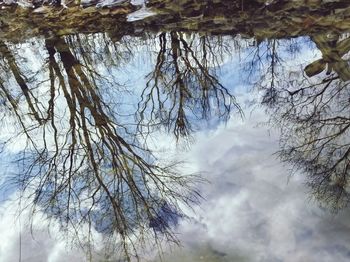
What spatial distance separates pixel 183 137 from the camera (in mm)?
3648

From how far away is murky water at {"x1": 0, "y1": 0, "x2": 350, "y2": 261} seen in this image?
9.18ft

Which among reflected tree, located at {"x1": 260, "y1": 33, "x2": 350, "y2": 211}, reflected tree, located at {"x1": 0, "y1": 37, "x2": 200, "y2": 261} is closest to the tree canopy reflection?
reflected tree, located at {"x1": 0, "y1": 37, "x2": 200, "y2": 261}

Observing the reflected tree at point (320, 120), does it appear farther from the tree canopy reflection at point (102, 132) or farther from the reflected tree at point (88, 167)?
the reflected tree at point (88, 167)

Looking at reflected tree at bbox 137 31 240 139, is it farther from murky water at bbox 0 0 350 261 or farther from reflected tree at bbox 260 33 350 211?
reflected tree at bbox 260 33 350 211

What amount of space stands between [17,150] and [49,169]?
0.53 metres

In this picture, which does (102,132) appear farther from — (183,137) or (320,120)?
(320,120)

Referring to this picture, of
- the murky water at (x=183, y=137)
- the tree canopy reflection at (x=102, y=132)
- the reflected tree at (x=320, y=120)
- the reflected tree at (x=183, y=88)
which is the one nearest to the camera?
the murky water at (x=183, y=137)

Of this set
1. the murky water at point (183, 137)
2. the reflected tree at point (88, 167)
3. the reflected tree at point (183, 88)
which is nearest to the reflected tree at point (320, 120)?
the murky water at point (183, 137)

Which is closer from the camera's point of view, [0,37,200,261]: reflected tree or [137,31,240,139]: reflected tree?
[0,37,200,261]: reflected tree

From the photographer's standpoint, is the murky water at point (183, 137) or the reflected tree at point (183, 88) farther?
the reflected tree at point (183, 88)

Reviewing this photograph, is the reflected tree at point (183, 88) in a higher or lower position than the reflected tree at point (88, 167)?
higher

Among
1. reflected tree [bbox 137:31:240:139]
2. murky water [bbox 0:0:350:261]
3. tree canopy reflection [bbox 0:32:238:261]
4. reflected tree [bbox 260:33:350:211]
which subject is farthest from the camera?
reflected tree [bbox 137:31:240:139]

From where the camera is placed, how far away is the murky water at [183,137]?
2799 mm

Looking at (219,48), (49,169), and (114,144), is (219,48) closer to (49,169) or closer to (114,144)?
(114,144)
